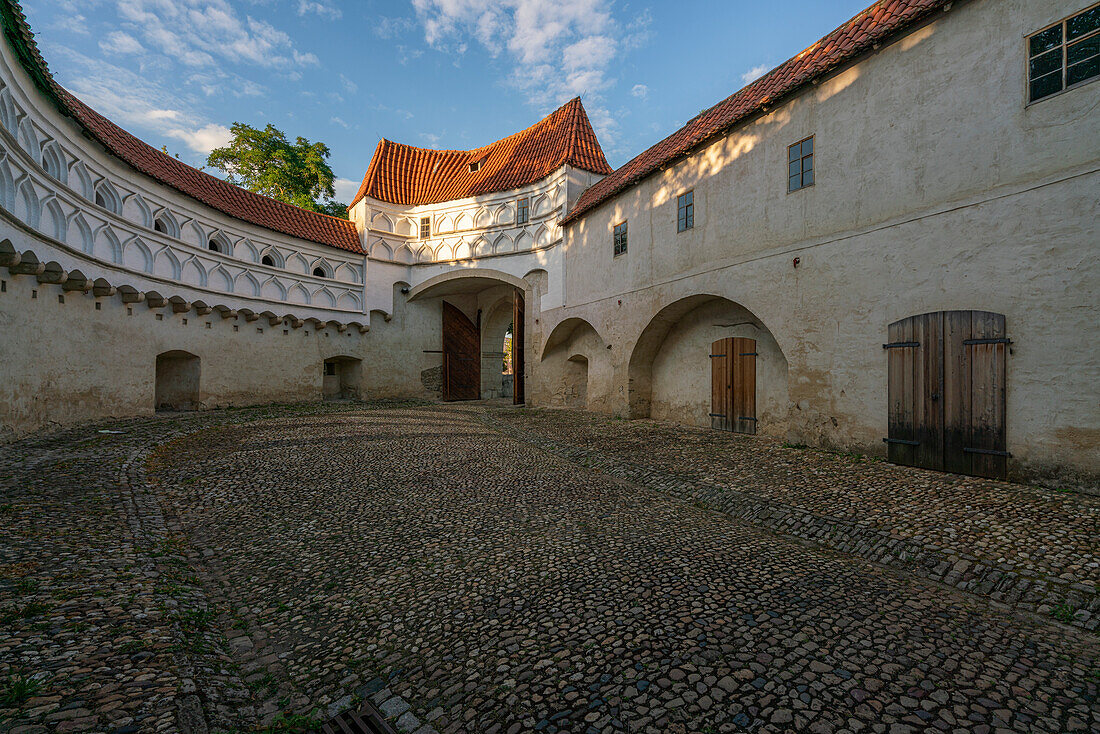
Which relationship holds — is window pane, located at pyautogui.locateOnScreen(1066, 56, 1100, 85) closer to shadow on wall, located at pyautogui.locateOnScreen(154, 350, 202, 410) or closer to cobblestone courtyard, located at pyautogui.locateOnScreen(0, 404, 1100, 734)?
cobblestone courtyard, located at pyautogui.locateOnScreen(0, 404, 1100, 734)

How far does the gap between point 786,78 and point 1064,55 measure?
4.19 metres

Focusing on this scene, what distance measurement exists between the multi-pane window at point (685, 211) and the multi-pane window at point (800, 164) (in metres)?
2.34

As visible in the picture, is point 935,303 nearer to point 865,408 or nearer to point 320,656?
point 865,408

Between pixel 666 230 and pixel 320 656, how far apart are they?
35.3 ft

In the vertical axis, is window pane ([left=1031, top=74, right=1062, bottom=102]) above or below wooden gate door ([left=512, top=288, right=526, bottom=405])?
above

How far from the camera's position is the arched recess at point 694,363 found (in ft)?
31.3

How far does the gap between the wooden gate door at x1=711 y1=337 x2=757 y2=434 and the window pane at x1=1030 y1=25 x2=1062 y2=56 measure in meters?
5.62

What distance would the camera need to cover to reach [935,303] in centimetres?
625

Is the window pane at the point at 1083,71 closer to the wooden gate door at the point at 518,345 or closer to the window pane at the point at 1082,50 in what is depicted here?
the window pane at the point at 1082,50

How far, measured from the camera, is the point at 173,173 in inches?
553

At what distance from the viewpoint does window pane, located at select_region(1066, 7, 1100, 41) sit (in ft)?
16.5

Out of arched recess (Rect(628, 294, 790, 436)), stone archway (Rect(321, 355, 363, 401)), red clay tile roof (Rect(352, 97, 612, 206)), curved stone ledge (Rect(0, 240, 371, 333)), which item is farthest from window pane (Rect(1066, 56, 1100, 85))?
stone archway (Rect(321, 355, 363, 401))

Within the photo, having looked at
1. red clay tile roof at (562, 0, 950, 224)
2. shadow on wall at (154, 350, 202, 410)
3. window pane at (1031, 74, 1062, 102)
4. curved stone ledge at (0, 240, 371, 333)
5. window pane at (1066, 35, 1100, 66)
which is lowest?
shadow on wall at (154, 350, 202, 410)

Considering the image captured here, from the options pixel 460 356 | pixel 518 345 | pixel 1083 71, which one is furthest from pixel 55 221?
pixel 1083 71
